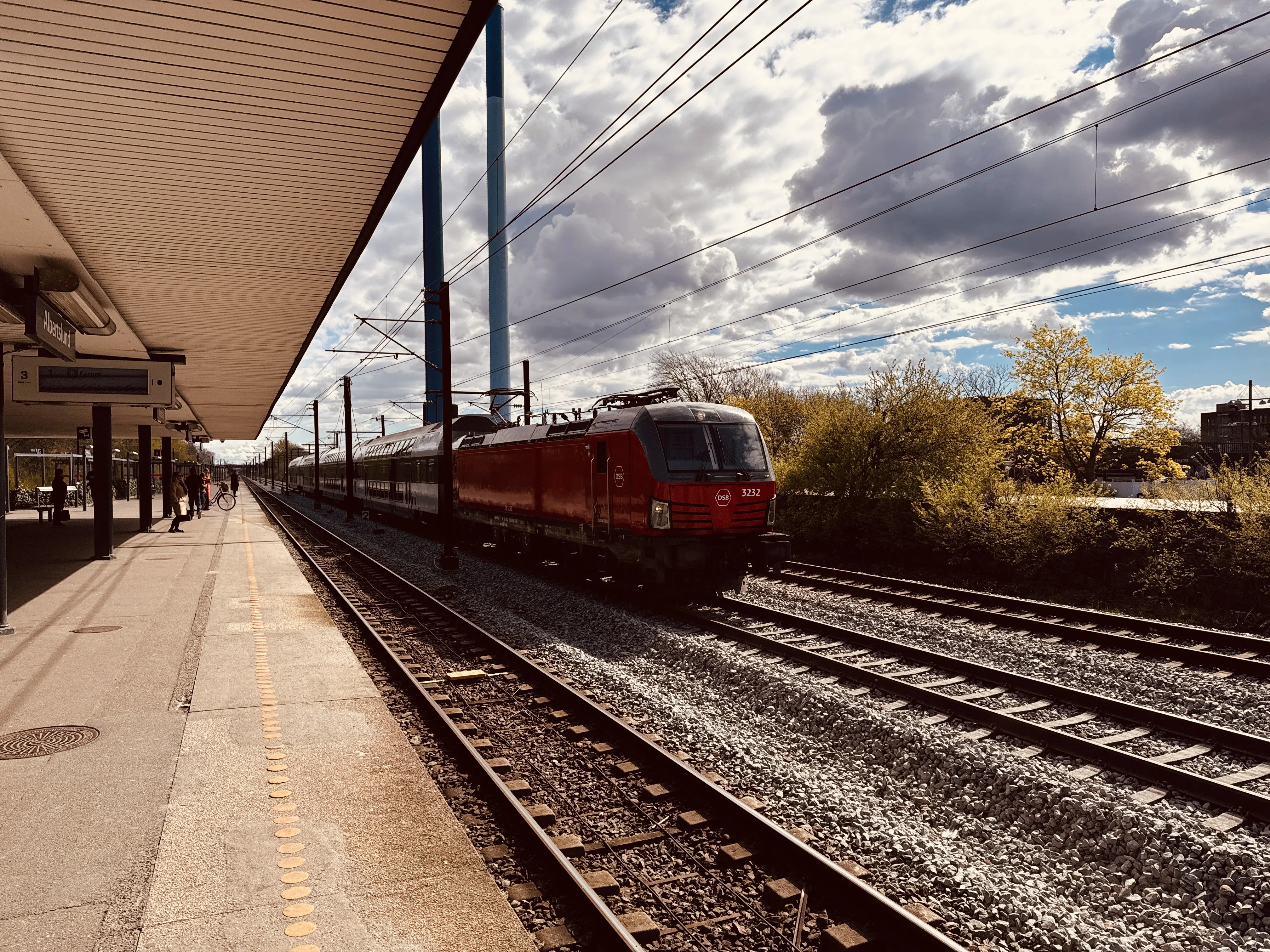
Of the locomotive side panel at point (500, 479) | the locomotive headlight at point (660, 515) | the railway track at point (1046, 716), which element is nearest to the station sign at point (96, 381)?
the locomotive side panel at point (500, 479)

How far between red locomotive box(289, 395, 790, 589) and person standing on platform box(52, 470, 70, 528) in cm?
2099

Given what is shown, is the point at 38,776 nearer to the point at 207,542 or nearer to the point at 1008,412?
the point at 207,542

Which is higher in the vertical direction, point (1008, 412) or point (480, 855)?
point (1008, 412)

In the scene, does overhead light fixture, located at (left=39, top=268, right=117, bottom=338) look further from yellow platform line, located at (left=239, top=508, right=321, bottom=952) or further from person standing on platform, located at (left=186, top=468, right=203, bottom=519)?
person standing on platform, located at (left=186, top=468, right=203, bottom=519)

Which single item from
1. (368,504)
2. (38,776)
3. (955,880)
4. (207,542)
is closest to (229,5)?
(38,776)

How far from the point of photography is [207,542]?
21.9 meters

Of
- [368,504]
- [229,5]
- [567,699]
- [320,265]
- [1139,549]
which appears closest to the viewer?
[229,5]

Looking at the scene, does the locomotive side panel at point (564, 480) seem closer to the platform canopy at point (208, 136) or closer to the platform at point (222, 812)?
the platform canopy at point (208, 136)

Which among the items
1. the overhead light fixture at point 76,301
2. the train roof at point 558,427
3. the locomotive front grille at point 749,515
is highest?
the overhead light fixture at point 76,301

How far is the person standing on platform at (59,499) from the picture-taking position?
90.0 ft

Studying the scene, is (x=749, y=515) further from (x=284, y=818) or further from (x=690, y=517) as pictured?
(x=284, y=818)

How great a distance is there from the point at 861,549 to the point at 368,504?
2434 cm

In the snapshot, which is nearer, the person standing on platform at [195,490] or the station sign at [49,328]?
the station sign at [49,328]

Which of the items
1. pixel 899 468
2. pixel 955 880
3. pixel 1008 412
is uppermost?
pixel 1008 412
